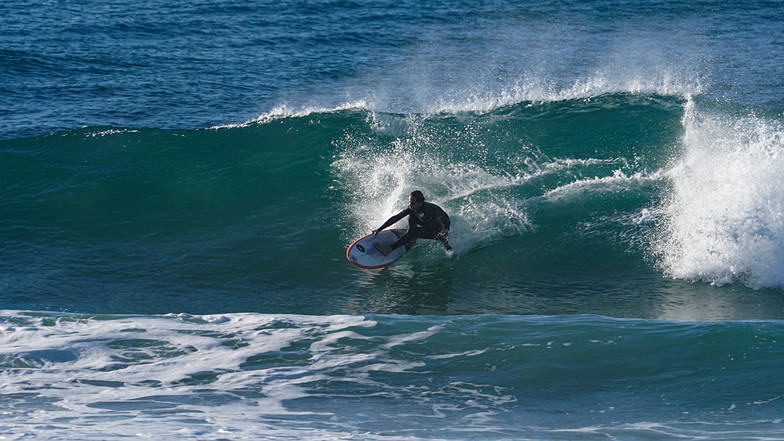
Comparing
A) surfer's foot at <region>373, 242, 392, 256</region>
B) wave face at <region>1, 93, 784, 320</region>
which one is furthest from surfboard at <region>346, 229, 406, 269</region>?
wave face at <region>1, 93, 784, 320</region>

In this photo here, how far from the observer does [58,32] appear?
81.6 ft

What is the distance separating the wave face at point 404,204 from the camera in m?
10.0

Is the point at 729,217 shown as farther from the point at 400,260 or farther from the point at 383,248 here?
the point at 383,248

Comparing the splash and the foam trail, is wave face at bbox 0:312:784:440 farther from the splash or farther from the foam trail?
the splash

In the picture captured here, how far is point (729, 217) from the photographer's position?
10594 mm

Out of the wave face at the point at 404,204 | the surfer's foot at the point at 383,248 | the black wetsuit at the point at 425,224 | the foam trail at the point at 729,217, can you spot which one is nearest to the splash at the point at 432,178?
the wave face at the point at 404,204

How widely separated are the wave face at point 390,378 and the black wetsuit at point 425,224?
2.23 meters

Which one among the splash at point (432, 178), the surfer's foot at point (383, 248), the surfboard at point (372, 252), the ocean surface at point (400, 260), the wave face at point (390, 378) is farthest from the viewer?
the splash at point (432, 178)

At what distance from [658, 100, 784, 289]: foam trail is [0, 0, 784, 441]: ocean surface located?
0.04m

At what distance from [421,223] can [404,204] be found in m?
1.27

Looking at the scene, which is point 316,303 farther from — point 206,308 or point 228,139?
point 228,139

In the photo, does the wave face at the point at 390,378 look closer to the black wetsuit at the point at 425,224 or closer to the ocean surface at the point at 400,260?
the ocean surface at the point at 400,260

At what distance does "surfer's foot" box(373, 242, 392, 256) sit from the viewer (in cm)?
1088

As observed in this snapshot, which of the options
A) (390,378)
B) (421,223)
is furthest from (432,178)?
(390,378)
